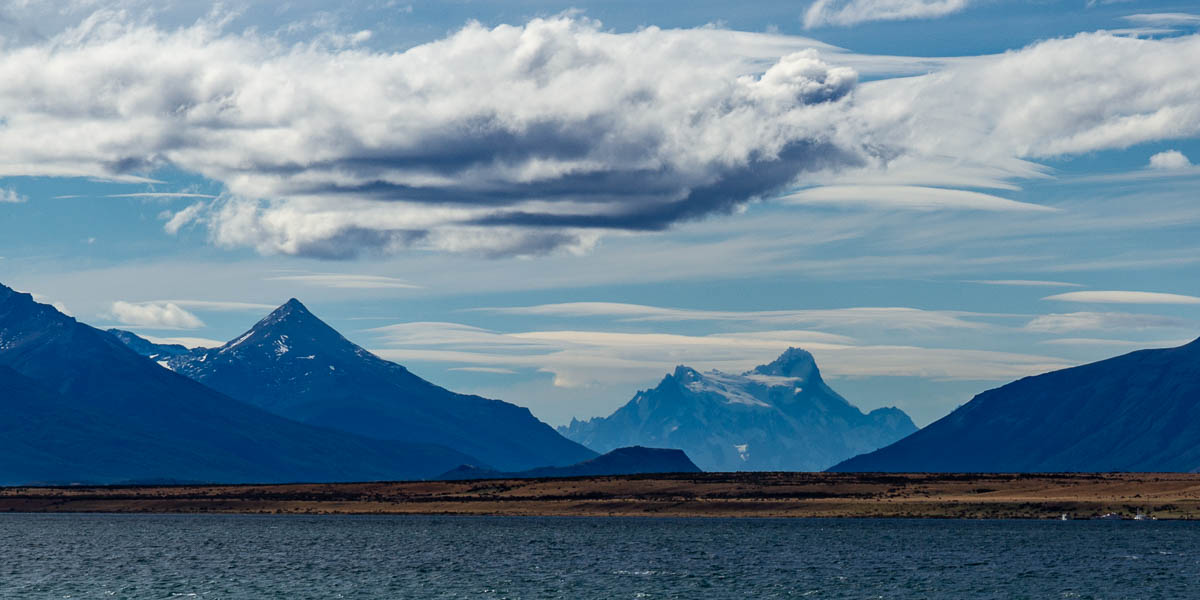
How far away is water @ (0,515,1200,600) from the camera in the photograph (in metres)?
105

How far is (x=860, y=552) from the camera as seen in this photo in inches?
5748

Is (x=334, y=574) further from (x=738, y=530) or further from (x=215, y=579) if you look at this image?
(x=738, y=530)

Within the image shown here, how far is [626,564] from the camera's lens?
433ft

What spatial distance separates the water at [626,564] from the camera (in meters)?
105

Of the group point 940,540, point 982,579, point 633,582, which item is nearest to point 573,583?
point 633,582

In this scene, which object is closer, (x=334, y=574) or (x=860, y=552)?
(x=334, y=574)

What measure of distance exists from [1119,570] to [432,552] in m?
70.0

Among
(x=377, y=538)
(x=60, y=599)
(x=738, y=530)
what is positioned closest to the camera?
(x=60, y=599)

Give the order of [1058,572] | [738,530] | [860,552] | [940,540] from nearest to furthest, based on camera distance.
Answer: [1058,572]
[860,552]
[940,540]
[738,530]

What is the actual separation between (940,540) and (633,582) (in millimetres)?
63706

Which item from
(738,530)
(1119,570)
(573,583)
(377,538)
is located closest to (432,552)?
(377,538)

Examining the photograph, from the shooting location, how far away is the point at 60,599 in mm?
99438

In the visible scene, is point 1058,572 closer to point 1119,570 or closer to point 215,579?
point 1119,570

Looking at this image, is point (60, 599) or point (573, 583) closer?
point (60, 599)
